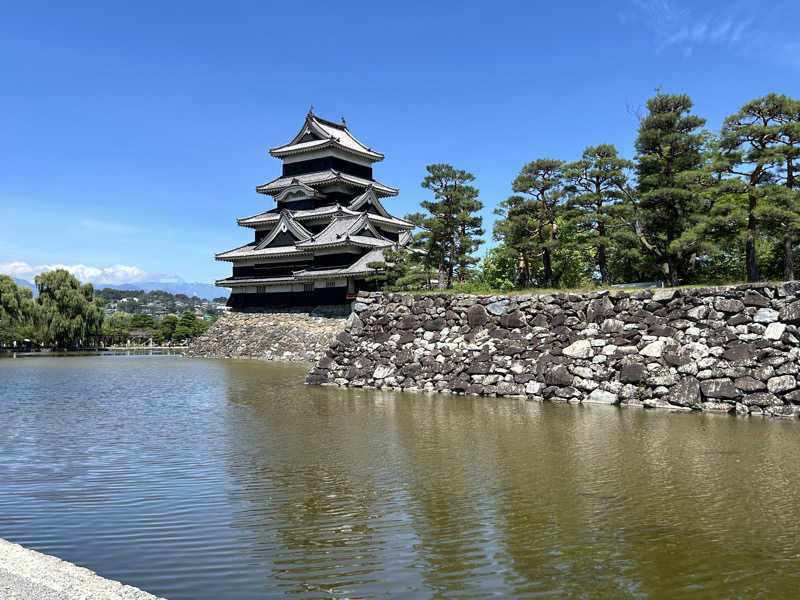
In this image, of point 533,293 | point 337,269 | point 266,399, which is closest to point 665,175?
point 533,293

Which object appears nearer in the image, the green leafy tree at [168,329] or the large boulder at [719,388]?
the large boulder at [719,388]

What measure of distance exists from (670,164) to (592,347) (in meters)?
8.18

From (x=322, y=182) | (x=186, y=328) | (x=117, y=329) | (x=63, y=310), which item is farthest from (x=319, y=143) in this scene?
(x=117, y=329)

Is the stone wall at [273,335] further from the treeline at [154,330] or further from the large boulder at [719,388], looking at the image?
the treeline at [154,330]

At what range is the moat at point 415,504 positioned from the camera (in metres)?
4.29

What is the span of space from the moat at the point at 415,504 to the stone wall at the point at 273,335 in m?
23.9

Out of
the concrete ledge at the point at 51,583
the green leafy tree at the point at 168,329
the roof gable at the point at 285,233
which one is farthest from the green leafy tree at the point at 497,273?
the green leafy tree at the point at 168,329

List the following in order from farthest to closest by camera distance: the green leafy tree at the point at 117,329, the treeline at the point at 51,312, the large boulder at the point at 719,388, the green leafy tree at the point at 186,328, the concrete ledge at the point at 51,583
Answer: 1. the green leafy tree at the point at 186,328
2. the green leafy tree at the point at 117,329
3. the treeline at the point at 51,312
4. the large boulder at the point at 719,388
5. the concrete ledge at the point at 51,583

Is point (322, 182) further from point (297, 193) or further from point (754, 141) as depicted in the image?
point (754, 141)

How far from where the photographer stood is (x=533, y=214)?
22312 millimetres

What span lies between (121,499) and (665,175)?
18087 millimetres

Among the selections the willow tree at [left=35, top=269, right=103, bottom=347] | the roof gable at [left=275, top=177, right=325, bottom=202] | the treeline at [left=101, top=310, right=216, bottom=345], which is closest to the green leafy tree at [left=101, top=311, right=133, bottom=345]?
the treeline at [left=101, top=310, right=216, bottom=345]

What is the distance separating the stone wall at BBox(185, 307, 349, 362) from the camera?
36062mm

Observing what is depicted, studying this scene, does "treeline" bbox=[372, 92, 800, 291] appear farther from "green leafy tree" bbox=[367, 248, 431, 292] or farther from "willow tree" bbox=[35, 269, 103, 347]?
"willow tree" bbox=[35, 269, 103, 347]
